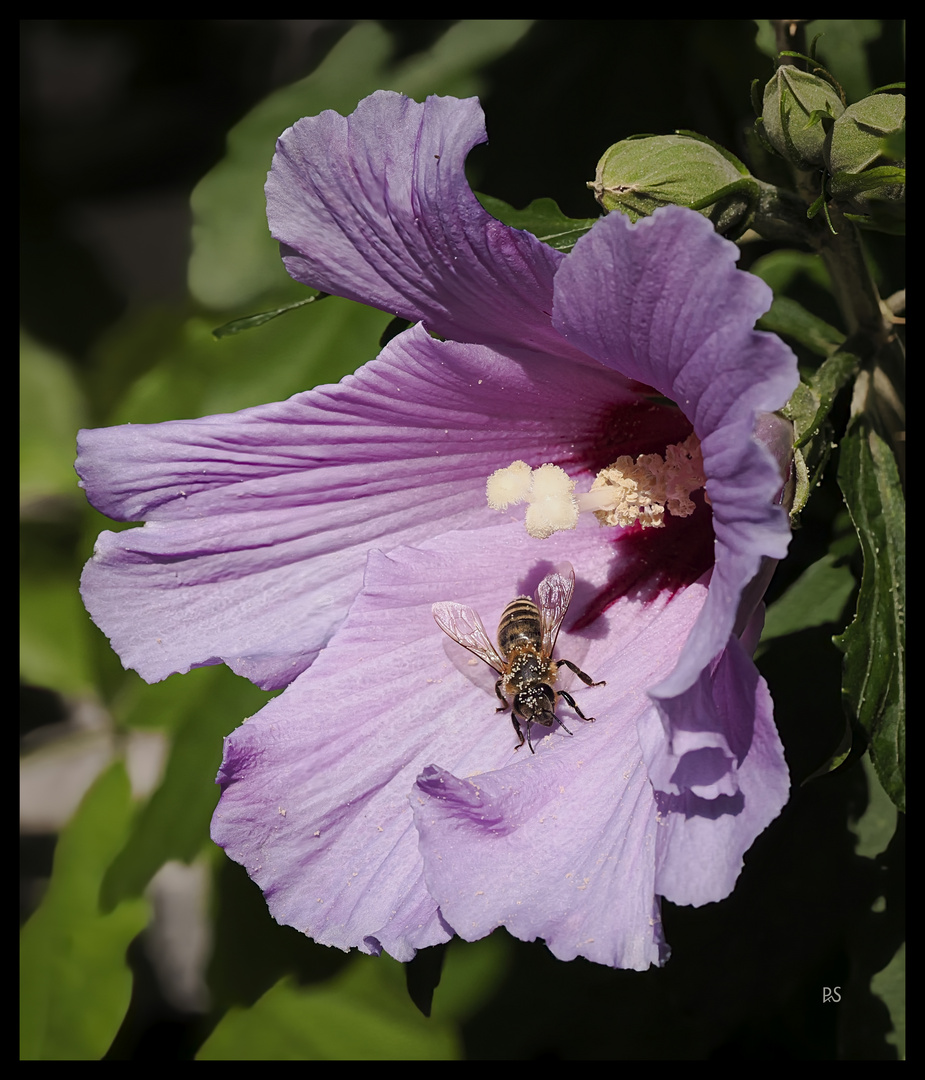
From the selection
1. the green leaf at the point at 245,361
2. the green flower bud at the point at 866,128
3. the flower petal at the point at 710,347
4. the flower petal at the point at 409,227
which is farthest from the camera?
the green leaf at the point at 245,361

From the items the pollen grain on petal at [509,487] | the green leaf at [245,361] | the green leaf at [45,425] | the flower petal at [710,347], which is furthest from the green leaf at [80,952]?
the flower petal at [710,347]

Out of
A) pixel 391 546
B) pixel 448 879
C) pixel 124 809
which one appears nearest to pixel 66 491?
pixel 124 809

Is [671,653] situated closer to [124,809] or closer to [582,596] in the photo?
[582,596]

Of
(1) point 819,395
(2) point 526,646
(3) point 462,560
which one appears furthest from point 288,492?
(1) point 819,395

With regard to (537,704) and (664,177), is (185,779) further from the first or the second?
(664,177)

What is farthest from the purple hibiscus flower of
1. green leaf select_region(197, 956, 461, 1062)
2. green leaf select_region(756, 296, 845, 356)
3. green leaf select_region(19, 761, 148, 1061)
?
green leaf select_region(19, 761, 148, 1061)

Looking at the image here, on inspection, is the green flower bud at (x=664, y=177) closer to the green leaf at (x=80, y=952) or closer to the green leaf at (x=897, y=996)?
the green leaf at (x=897, y=996)
